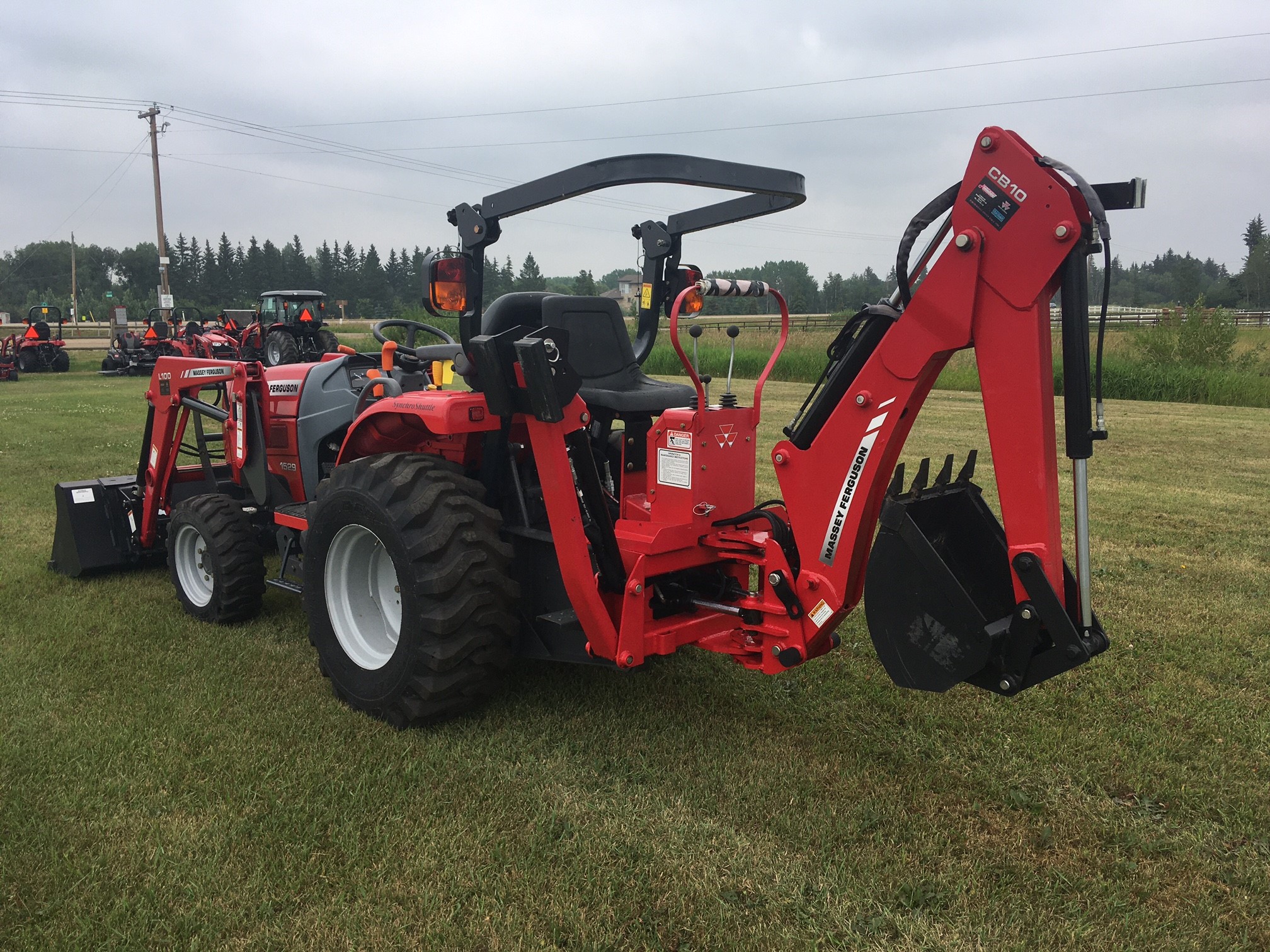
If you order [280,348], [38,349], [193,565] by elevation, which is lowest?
[193,565]

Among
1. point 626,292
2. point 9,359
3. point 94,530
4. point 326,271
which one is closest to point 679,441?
point 626,292

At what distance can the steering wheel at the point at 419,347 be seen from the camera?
187 inches

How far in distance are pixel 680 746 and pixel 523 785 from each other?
65 centimetres

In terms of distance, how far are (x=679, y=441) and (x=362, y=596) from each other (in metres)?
1.68

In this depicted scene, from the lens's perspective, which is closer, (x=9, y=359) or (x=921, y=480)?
(x=921, y=480)

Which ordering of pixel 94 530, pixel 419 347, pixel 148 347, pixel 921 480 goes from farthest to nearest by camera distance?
pixel 148 347, pixel 94 530, pixel 419 347, pixel 921 480

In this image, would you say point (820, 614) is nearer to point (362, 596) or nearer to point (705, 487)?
point (705, 487)

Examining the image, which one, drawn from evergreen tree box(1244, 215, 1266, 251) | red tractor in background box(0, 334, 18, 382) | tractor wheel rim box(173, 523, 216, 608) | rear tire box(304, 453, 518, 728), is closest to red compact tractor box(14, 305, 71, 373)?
red tractor in background box(0, 334, 18, 382)

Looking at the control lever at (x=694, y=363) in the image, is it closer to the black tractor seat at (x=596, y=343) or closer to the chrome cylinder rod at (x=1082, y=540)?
the black tractor seat at (x=596, y=343)

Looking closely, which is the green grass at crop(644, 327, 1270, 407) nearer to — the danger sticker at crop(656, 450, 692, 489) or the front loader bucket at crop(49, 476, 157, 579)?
the front loader bucket at crop(49, 476, 157, 579)


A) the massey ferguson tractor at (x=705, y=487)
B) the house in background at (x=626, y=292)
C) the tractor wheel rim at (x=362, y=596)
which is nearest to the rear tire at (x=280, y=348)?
the massey ferguson tractor at (x=705, y=487)

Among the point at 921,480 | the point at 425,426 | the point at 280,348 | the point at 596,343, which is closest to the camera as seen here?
the point at 921,480

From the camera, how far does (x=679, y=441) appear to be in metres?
3.37

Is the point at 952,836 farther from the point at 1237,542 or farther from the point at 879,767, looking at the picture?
the point at 1237,542
